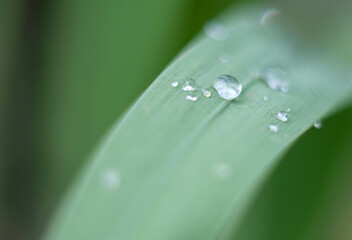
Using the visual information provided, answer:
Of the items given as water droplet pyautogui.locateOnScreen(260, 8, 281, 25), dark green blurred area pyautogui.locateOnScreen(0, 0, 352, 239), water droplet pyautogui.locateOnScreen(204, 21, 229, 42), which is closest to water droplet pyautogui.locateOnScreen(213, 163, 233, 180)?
water droplet pyautogui.locateOnScreen(204, 21, 229, 42)

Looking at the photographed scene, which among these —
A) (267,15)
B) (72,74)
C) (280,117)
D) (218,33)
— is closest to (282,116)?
(280,117)

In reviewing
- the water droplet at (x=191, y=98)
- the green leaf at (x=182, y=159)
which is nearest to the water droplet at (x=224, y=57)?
the green leaf at (x=182, y=159)

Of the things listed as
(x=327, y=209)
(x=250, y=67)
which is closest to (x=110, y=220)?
(x=250, y=67)

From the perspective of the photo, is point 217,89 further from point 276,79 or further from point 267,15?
point 267,15

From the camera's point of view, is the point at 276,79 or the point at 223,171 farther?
the point at 276,79

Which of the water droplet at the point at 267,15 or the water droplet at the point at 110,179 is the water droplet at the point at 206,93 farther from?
the water droplet at the point at 267,15

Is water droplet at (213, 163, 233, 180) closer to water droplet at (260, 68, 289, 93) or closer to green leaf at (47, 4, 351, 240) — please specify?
green leaf at (47, 4, 351, 240)
